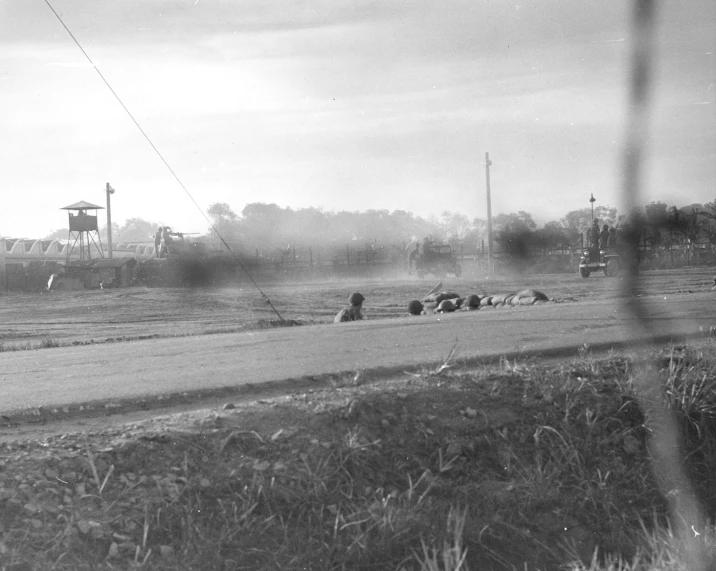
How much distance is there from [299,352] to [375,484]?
3.46 meters

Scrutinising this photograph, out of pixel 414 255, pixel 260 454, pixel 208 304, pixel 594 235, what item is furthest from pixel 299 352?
pixel 414 255

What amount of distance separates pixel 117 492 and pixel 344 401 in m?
1.48

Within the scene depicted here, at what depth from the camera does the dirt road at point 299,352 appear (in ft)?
19.9

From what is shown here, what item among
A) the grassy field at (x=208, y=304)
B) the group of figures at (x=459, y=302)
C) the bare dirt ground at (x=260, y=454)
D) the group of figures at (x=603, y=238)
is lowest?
the grassy field at (x=208, y=304)

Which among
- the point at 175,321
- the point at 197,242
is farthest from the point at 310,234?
the point at 175,321

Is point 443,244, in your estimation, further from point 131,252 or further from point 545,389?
point 545,389

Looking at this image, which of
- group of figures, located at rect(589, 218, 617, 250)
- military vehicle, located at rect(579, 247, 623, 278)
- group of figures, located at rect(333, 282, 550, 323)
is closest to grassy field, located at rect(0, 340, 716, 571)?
group of figures, located at rect(333, 282, 550, 323)

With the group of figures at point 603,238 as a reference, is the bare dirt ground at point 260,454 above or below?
below

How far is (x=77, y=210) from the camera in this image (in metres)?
46.1

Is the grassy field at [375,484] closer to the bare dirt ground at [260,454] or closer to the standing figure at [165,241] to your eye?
the bare dirt ground at [260,454]

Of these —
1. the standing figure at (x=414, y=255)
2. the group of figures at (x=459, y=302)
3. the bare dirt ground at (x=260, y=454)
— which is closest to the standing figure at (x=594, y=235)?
the standing figure at (x=414, y=255)

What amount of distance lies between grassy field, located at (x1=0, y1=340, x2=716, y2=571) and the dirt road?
1.08 m

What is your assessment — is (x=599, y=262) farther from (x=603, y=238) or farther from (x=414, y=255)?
(x=414, y=255)

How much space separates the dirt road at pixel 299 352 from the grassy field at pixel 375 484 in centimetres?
108
